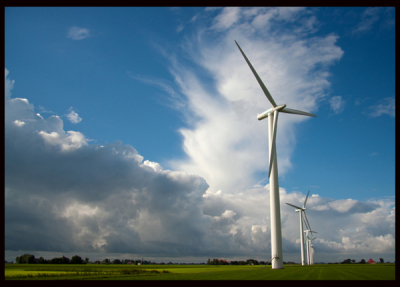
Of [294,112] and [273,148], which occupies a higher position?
[294,112]

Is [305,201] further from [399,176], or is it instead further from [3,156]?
[3,156]

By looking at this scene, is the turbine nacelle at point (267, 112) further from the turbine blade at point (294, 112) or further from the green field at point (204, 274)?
the green field at point (204, 274)

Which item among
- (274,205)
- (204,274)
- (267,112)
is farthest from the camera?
(267,112)

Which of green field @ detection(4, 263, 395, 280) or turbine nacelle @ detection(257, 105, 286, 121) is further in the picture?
turbine nacelle @ detection(257, 105, 286, 121)

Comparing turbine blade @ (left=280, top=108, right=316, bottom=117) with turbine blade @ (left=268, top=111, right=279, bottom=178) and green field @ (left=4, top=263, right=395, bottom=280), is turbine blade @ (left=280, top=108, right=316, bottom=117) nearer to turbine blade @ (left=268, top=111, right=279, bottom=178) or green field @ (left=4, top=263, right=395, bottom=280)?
turbine blade @ (left=268, top=111, right=279, bottom=178)

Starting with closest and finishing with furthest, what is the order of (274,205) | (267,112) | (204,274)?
(204,274) → (274,205) → (267,112)

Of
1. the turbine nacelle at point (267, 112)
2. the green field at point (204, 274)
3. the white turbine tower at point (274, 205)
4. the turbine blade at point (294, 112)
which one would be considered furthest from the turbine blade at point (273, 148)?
→ the green field at point (204, 274)

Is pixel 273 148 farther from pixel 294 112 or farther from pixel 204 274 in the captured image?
pixel 204 274

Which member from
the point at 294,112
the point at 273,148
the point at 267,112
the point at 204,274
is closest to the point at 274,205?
the point at 273,148

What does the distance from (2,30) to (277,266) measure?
61.4m

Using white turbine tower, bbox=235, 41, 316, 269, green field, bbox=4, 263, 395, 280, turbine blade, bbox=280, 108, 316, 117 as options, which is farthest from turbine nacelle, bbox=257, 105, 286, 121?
green field, bbox=4, 263, 395, 280

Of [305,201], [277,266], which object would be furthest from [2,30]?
[305,201]

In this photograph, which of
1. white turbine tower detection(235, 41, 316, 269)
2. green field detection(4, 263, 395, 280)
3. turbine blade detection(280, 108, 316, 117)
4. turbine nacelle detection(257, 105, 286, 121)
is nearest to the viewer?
green field detection(4, 263, 395, 280)

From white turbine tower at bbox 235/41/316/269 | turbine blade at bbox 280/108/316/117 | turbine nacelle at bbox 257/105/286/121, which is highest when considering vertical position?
turbine blade at bbox 280/108/316/117
